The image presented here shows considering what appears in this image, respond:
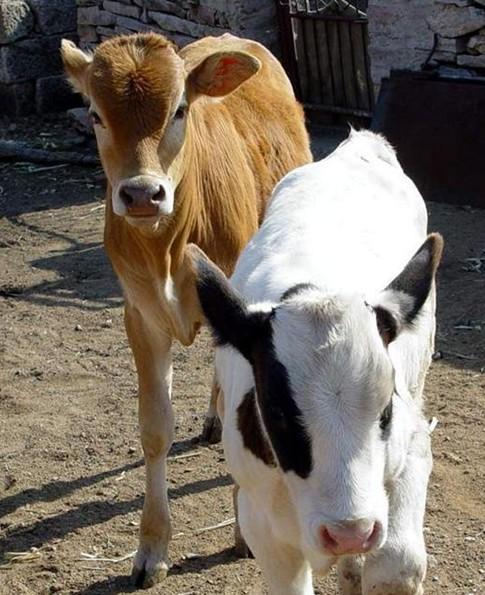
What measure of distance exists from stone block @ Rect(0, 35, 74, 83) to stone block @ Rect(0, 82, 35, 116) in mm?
78

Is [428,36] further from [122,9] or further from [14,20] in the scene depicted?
[14,20]

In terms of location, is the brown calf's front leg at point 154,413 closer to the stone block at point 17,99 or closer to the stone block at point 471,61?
the stone block at point 471,61

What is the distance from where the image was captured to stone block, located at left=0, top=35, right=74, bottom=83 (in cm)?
1413

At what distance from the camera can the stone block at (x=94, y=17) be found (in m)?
13.4

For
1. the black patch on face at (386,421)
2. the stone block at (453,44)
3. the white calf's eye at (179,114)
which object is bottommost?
the stone block at (453,44)

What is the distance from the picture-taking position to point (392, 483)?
165 inches

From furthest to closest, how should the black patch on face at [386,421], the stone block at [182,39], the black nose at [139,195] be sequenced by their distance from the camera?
1. the stone block at [182,39]
2. the black nose at [139,195]
3. the black patch on face at [386,421]

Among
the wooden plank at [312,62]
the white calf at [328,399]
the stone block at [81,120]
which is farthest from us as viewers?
the stone block at [81,120]

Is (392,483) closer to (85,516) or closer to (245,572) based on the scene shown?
(245,572)

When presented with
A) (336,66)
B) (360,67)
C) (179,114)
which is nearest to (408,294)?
(179,114)

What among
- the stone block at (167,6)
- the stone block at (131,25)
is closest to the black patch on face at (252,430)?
the stone block at (167,6)

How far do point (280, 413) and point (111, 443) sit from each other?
10.4 ft

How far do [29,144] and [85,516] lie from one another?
25.4 feet

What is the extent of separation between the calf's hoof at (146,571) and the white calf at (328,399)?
1.19m
